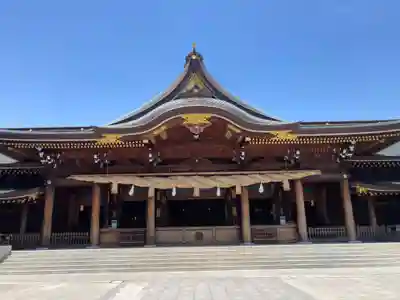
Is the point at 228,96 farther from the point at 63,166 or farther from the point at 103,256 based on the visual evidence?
the point at 103,256

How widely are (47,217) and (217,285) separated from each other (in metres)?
9.53

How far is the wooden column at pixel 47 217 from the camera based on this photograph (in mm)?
13867

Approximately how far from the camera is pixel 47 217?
1405 centimetres

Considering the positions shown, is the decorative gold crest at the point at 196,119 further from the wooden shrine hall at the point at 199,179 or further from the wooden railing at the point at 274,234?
the wooden railing at the point at 274,234

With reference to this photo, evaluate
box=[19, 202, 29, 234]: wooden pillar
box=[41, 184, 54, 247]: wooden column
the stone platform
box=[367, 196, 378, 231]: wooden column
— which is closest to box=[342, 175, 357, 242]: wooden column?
box=[367, 196, 378, 231]: wooden column

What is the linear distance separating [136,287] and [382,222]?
45.3 feet

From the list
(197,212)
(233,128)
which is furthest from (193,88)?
(197,212)

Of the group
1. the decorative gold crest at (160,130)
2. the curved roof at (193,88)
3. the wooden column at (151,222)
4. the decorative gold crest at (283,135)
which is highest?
the curved roof at (193,88)

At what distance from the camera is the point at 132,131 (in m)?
13.2

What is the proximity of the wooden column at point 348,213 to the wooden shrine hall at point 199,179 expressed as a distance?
1.7 inches

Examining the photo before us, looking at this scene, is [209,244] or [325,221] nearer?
[209,244]

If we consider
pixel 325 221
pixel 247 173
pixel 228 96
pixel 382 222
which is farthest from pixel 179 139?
pixel 382 222

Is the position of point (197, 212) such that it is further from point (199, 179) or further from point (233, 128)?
point (233, 128)

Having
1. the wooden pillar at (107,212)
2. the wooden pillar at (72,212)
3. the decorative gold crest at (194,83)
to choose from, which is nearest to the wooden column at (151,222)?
the wooden pillar at (107,212)
